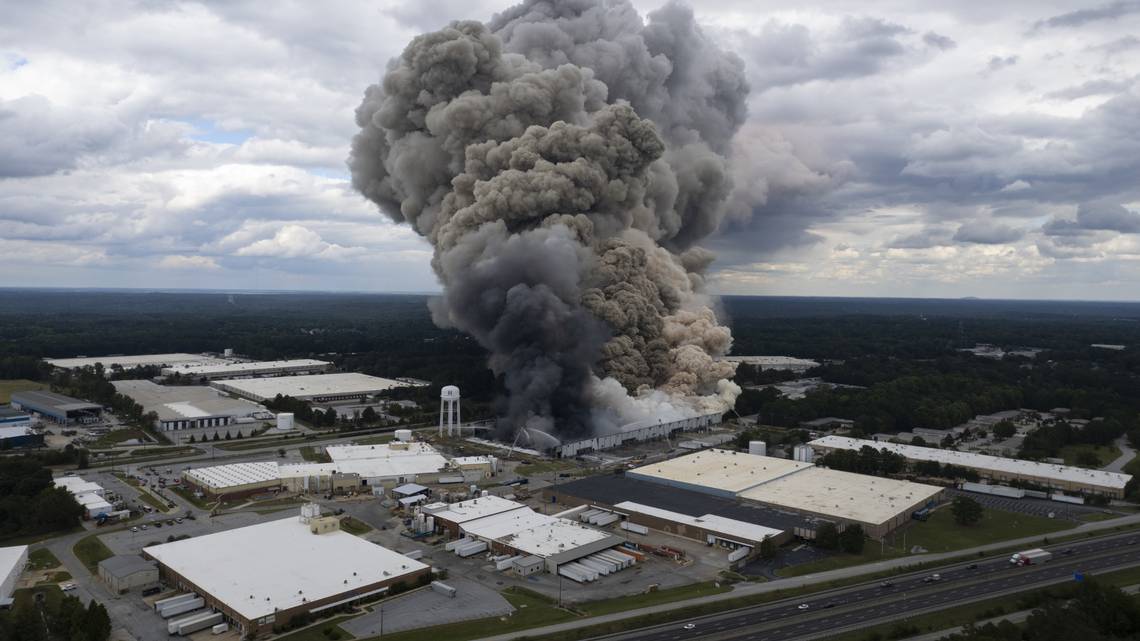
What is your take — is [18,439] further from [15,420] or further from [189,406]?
[189,406]

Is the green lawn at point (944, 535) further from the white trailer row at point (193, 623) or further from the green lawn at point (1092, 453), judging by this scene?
the white trailer row at point (193, 623)

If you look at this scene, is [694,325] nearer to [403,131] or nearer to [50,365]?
[403,131]

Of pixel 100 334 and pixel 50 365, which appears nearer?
pixel 50 365

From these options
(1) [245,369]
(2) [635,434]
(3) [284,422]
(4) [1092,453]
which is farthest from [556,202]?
(1) [245,369]

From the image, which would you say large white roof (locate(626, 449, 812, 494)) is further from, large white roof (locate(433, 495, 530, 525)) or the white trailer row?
the white trailer row

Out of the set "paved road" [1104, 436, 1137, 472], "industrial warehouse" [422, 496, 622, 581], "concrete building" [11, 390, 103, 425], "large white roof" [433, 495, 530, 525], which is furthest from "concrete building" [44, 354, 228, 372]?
"paved road" [1104, 436, 1137, 472]

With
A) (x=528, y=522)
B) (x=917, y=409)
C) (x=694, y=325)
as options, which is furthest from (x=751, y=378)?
(x=528, y=522)

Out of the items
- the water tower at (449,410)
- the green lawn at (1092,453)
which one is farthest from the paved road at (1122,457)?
the water tower at (449,410)
